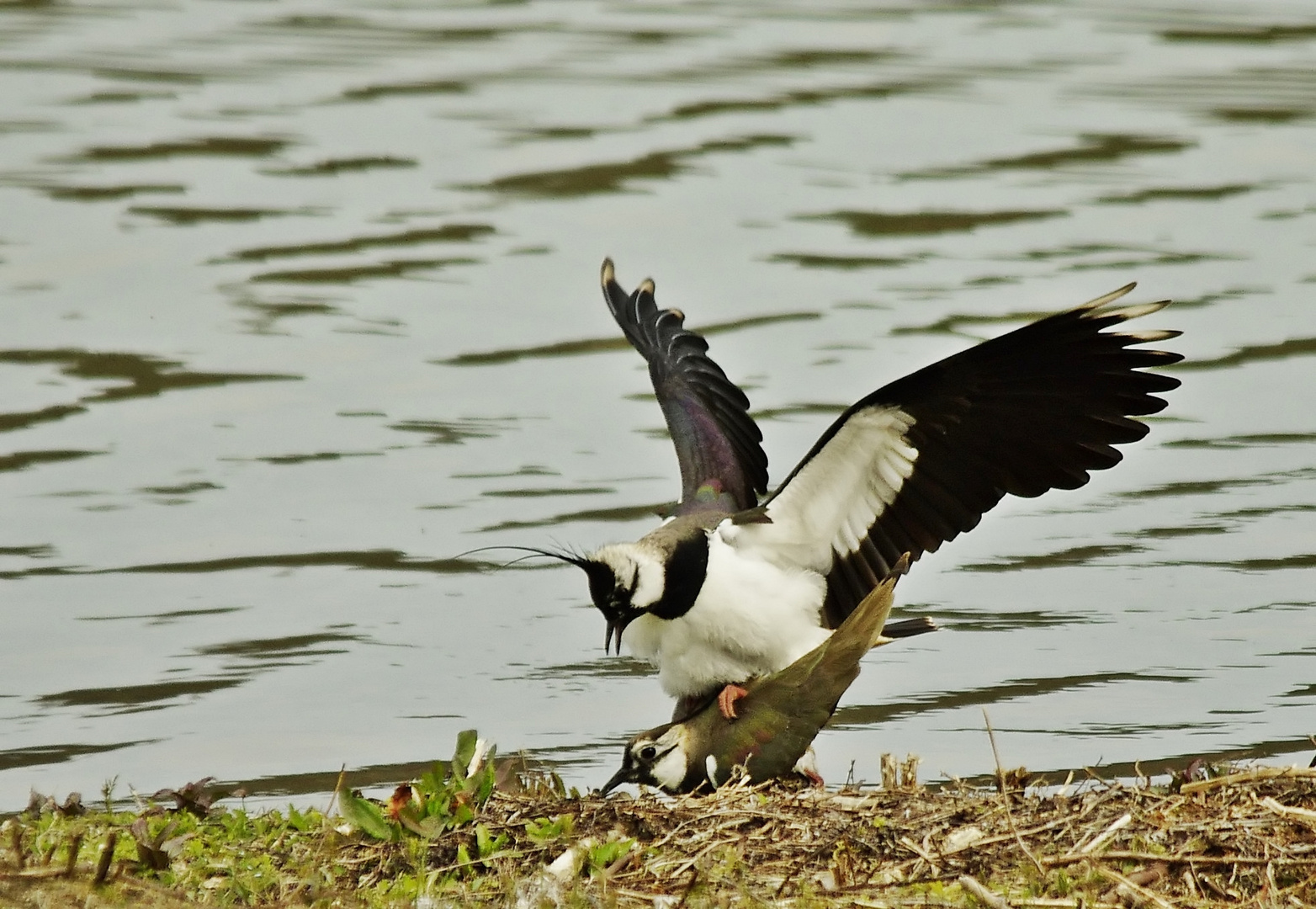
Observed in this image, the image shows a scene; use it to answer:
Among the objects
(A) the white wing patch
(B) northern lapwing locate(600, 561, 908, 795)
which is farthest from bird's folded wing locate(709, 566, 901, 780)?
(A) the white wing patch

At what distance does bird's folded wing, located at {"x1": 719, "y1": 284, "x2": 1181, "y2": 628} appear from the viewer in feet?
22.2

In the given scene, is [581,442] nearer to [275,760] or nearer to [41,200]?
[275,760]

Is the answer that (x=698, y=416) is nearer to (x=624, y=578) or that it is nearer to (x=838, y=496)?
(x=838, y=496)

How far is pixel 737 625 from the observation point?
720 cm

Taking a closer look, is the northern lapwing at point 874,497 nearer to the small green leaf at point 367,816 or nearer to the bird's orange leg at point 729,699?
the bird's orange leg at point 729,699

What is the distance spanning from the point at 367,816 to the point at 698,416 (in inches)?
113

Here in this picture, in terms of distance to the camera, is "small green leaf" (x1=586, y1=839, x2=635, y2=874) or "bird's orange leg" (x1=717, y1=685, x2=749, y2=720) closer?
"small green leaf" (x1=586, y1=839, x2=635, y2=874)

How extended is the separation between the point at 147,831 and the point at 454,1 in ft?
45.3

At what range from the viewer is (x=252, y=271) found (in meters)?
12.9

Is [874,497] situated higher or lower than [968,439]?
lower

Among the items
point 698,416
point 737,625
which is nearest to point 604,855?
point 737,625

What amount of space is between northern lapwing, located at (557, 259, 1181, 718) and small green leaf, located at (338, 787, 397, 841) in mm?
1331

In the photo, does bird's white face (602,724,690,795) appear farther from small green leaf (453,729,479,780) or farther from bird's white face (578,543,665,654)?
small green leaf (453,729,479,780)

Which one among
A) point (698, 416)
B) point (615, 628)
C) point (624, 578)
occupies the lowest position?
point (615, 628)
